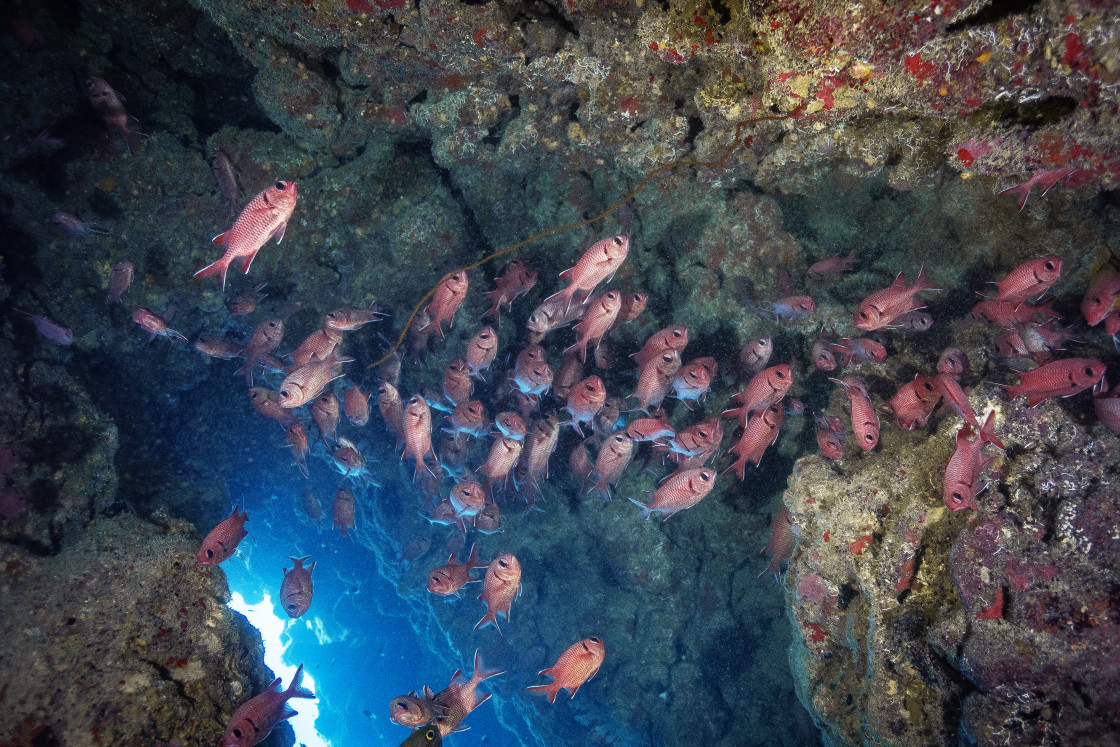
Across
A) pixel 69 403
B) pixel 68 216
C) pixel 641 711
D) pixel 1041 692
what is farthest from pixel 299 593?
pixel 1041 692

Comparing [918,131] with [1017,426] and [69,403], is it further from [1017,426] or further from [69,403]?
[69,403]

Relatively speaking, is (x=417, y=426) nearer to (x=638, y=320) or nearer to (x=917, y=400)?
(x=638, y=320)

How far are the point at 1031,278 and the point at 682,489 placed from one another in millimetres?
3032

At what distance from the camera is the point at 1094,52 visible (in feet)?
8.17

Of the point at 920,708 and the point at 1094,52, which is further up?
the point at 1094,52

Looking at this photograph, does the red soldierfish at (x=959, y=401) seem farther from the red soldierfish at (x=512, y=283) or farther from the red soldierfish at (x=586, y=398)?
the red soldierfish at (x=512, y=283)

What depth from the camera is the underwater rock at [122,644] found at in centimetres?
313

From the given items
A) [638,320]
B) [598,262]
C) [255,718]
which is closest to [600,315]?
[598,262]

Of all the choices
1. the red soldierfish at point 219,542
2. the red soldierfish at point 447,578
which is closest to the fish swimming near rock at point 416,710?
the red soldierfish at point 447,578

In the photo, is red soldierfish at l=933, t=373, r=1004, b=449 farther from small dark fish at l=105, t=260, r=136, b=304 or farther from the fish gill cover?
small dark fish at l=105, t=260, r=136, b=304

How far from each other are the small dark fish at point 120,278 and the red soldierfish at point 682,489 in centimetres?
655

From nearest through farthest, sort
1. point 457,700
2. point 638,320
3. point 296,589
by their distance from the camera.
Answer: point 457,700, point 638,320, point 296,589

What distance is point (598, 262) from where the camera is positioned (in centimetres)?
347

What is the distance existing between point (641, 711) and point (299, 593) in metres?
6.26
